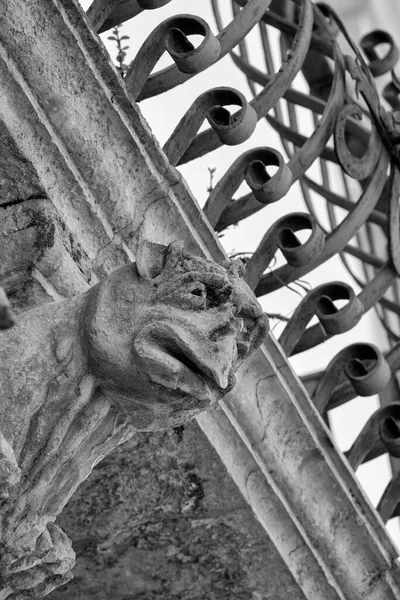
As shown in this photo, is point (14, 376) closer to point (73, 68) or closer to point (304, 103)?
point (73, 68)

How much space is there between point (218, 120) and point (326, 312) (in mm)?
453

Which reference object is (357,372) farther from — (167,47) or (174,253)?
(174,253)

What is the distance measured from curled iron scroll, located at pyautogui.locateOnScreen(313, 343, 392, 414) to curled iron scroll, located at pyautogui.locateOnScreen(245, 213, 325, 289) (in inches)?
8.8

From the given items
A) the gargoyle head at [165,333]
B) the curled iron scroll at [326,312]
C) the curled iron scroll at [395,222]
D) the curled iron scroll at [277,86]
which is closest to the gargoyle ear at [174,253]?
the gargoyle head at [165,333]

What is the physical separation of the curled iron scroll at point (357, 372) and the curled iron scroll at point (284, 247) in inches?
8.8

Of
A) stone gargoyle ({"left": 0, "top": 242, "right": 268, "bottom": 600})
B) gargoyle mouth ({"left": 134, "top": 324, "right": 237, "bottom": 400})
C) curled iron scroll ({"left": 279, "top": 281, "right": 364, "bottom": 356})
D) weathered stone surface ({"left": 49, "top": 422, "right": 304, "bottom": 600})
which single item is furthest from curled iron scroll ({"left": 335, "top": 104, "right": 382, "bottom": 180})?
gargoyle mouth ({"left": 134, "top": 324, "right": 237, "bottom": 400})

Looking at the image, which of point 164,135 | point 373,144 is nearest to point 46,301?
point 373,144

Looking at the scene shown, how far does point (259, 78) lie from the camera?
139 inches

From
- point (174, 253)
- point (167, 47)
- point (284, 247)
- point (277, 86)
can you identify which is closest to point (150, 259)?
point (174, 253)

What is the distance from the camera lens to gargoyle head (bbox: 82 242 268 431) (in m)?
2.04

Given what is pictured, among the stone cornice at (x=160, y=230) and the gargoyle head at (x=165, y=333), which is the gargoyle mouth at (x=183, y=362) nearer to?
the gargoyle head at (x=165, y=333)

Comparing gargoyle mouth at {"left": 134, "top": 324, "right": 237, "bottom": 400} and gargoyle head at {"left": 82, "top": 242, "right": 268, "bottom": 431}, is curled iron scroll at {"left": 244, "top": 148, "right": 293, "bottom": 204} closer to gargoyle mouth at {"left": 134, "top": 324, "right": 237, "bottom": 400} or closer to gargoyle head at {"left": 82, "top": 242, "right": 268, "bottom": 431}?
gargoyle head at {"left": 82, "top": 242, "right": 268, "bottom": 431}

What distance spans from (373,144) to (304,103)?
0.24m

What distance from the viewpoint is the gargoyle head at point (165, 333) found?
204 centimetres
